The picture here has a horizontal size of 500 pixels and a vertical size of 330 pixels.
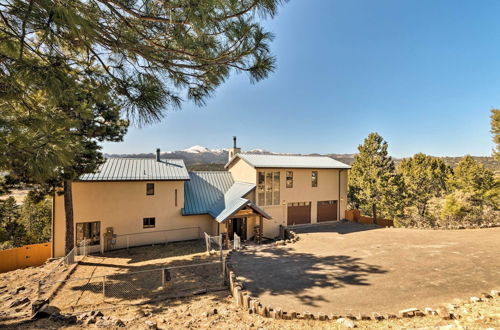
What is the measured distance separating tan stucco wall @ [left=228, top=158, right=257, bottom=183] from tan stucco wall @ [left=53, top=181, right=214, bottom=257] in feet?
14.5

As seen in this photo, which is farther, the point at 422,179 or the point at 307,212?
the point at 422,179

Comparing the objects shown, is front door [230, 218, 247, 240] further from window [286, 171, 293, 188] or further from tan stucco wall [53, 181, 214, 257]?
window [286, 171, 293, 188]

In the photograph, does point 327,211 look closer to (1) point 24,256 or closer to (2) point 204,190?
(2) point 204,190

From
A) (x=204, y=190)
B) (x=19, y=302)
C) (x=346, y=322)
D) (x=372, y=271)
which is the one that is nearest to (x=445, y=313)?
(x=346, y=322)

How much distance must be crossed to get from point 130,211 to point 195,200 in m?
4.58

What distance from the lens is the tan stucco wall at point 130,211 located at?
13.6 metres

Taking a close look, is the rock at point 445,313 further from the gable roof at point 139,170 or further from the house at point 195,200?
the gable roof at point 139,170

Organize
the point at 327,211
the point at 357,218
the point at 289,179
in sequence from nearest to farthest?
the point at 289,179 → the point at 327,211 → the point at 357,218

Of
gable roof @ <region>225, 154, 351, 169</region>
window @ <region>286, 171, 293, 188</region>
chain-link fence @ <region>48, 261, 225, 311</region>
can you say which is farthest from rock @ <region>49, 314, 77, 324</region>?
window @ <region>286, 171, 293, 188</region>

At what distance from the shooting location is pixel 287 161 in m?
18.9

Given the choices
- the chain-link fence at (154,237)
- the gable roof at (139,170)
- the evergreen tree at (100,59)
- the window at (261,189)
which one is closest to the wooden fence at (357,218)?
the window at (261,189)

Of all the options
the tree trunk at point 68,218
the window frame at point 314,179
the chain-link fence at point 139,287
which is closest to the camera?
the chain-link fence at point 139,287

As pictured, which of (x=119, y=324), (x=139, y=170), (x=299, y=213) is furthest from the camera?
(x=299, y=213)

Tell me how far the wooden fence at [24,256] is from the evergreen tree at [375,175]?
95.5ft
